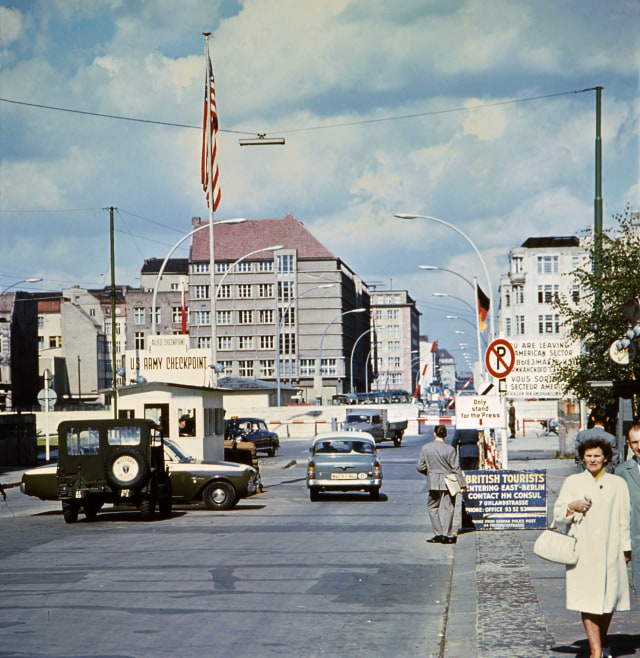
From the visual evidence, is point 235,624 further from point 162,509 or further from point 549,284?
point 549,284

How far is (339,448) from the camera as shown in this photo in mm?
25031

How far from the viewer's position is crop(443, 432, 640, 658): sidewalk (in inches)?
320

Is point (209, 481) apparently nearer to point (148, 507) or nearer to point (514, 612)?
point (148, 507)

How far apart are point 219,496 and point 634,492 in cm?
1521

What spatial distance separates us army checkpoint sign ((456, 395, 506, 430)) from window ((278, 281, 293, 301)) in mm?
123516

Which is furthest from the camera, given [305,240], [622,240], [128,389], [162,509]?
[305,240]

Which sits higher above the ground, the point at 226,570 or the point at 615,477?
the point at 615,477

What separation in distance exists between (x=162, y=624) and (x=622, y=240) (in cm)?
1779

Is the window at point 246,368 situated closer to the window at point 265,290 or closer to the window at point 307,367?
the window at point 307,367

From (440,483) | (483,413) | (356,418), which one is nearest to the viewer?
(440,483)

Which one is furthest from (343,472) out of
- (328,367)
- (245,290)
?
(245,290)

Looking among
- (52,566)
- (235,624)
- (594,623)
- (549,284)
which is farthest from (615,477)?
(549,284)

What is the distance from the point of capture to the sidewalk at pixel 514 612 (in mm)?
8125

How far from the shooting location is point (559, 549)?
24.0 feet
